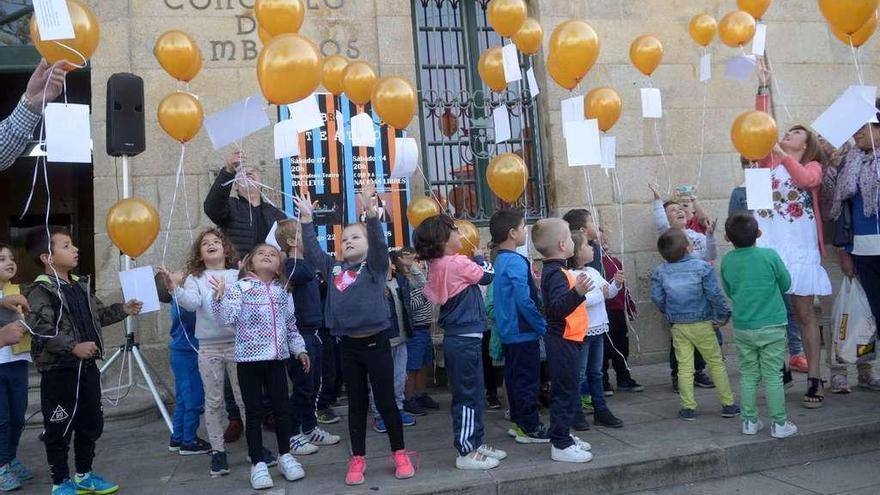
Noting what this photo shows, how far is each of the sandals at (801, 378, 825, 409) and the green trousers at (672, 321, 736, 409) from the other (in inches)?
23.5

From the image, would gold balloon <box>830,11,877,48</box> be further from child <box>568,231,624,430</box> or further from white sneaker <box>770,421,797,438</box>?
white sneaker <box>770,421,797,438</box>

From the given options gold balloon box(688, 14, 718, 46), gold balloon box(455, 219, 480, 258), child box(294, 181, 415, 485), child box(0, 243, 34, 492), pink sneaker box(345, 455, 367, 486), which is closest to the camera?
pink sneaker box(345, 455, 367, 486)

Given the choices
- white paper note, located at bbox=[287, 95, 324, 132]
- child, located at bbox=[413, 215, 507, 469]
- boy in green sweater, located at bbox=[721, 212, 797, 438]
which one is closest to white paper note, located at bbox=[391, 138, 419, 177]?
white paper note, located at bbox=[287, 95, 324, 132]

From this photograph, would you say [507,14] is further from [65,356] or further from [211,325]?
[65,356]

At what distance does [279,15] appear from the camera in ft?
14.4

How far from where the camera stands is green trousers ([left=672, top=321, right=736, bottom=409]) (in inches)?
186

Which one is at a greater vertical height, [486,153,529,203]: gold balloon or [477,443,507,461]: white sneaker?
[486,153,529,203]: gold balloon

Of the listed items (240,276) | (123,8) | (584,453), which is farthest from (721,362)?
(123,8)

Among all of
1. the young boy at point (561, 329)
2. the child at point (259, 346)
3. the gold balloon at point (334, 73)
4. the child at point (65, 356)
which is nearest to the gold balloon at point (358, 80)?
the gold balloon at point (334, 73)

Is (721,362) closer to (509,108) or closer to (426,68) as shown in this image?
(509,108)

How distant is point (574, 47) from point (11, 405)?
4570 mm

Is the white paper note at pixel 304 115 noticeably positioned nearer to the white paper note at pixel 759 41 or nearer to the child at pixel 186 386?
the child at pixel 186 386

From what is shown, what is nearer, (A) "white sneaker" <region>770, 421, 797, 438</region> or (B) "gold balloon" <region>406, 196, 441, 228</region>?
(A) "white sneaker" <region>770, 421, 797, 438</region>

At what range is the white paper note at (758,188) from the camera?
4441mm
